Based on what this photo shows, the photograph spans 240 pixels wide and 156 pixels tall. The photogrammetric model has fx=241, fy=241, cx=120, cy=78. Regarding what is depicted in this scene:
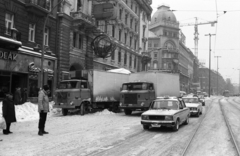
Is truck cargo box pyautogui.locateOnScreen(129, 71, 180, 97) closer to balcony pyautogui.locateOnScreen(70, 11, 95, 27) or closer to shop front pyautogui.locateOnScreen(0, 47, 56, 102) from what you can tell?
shop front pyautogui.locateOnScreen(0, 47, 56, 102)

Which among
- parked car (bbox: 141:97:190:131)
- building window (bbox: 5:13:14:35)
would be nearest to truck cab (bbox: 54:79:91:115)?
building window (bbox: 5:13:14:35)

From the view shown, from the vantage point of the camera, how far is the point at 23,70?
20.5 metres

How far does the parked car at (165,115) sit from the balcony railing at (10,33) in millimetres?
13068

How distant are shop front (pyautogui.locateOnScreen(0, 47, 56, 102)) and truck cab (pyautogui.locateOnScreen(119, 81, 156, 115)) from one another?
29.4ft

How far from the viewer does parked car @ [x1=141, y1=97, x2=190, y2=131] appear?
10.3 meters

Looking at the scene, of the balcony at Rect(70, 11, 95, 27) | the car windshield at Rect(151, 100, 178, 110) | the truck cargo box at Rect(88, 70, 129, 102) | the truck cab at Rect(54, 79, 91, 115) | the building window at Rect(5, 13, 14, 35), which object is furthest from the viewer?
the balcony at Rect(70, 11, 95, 27)

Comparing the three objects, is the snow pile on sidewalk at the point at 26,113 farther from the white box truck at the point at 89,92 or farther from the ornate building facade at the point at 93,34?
the ornate building facade at the point at 93,34

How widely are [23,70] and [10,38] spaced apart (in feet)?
10.1

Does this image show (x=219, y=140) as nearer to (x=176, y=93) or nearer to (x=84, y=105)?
(x=84, y=105)

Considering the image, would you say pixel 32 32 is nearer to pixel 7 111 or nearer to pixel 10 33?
pixel 10 33

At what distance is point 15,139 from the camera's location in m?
8.70

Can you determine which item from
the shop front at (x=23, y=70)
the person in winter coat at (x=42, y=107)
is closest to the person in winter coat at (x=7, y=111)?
A: the person in winter coat at (x=42, y=107)

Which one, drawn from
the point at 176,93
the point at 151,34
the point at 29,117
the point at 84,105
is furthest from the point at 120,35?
the point at 151,34

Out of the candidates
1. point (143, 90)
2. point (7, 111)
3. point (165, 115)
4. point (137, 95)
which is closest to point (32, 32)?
point (137, 95)
